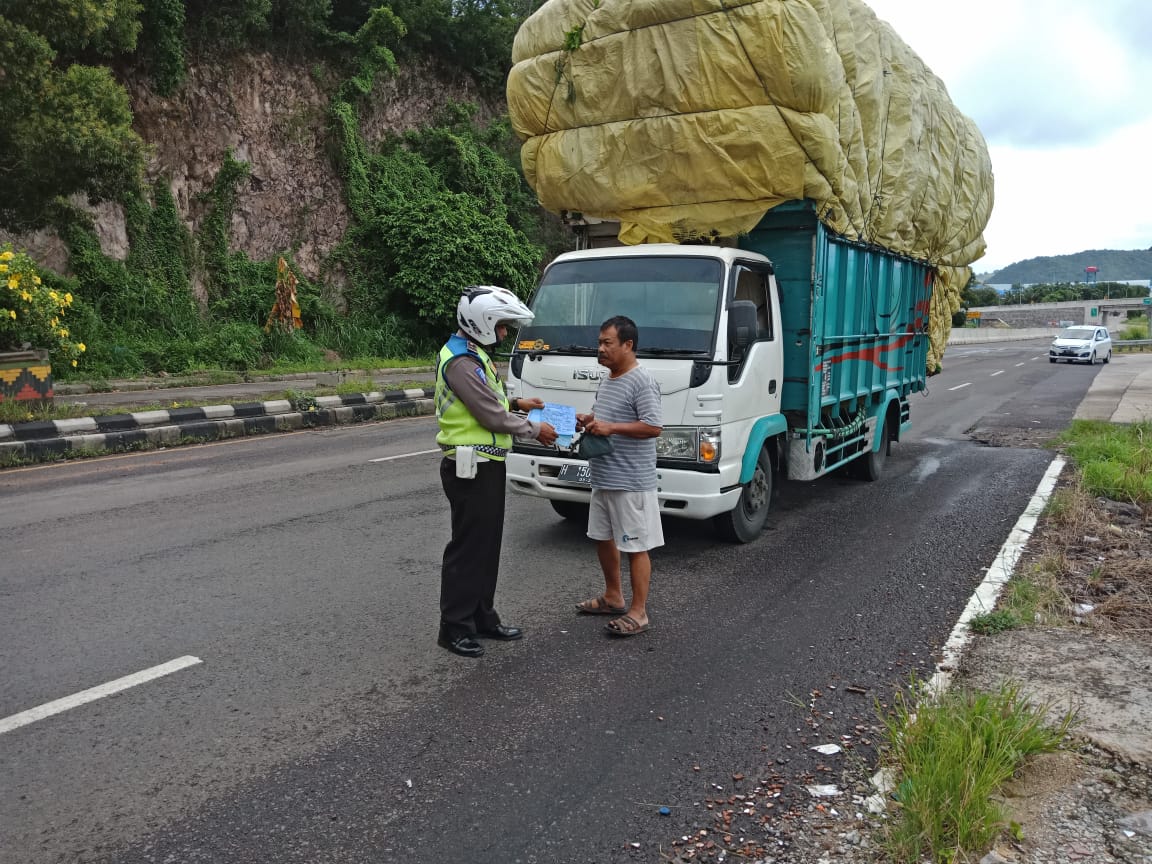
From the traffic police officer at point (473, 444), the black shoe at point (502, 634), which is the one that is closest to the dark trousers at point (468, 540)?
the traffic police officer at point (473, 444)

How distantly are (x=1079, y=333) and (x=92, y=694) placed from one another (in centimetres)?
3555

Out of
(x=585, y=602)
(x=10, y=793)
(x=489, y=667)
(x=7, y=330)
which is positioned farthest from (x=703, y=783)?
(x=7, y=330)

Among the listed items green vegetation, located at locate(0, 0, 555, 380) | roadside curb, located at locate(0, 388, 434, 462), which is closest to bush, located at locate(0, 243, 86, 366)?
green vegetation, located at locate(0, 0, 555, 380)

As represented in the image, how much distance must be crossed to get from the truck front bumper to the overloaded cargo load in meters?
2.17

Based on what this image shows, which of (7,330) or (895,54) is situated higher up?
(895,54)

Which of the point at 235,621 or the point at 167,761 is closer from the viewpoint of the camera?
the point at 167,761

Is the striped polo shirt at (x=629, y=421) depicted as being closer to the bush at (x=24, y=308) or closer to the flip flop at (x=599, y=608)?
the flip flop at (x=599, y=608)

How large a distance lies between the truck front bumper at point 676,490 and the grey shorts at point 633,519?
0.81m

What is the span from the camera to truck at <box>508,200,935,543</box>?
19.4 feet

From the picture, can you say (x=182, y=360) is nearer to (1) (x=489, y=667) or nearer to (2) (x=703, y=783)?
(1) (x=489, y=667)

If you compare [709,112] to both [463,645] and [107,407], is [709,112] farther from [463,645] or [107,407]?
[107,407]

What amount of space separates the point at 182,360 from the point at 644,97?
17.0 m

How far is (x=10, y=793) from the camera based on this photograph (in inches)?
124

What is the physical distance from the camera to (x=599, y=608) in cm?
512
